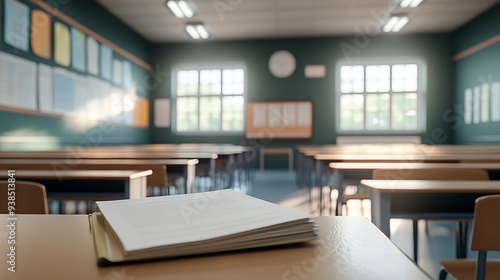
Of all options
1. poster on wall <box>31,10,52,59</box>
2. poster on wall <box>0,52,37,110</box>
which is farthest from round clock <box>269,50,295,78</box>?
poster on wall <box>0,52,37,110</box>

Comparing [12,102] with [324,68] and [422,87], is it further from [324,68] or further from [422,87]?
[422,87]

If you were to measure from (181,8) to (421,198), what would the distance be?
20.3 ft

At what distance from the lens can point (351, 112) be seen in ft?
31.0

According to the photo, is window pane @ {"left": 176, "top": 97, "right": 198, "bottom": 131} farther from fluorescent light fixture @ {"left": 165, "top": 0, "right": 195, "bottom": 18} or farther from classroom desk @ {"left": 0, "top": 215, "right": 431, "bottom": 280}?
classroom desk @ {"left": 0, "top": 215, "right": 431, "bottom": 280}

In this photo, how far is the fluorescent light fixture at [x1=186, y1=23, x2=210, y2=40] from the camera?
8.10 m

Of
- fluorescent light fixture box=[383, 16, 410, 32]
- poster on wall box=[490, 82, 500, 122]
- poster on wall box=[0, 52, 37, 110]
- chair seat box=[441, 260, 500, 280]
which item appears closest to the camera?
chair seat box=[441, 260, 500, 280]

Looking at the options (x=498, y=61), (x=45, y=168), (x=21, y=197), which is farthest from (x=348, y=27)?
(x=21, y=197)

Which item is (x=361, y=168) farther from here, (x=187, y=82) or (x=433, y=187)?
(x=187, y=82)

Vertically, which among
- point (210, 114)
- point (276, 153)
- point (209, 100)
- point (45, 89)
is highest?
point (209, 100)

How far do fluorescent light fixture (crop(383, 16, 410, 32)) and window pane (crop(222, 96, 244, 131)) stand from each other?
12.1ft

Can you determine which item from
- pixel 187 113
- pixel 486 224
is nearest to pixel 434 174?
pixel 486 224

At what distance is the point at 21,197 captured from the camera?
Answer: 3.92 feet

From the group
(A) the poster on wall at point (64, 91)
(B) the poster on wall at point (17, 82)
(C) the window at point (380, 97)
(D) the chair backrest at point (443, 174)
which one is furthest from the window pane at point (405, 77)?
(D) the chair backrest at point (443, 174)

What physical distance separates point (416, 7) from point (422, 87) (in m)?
Answer: 2.53
